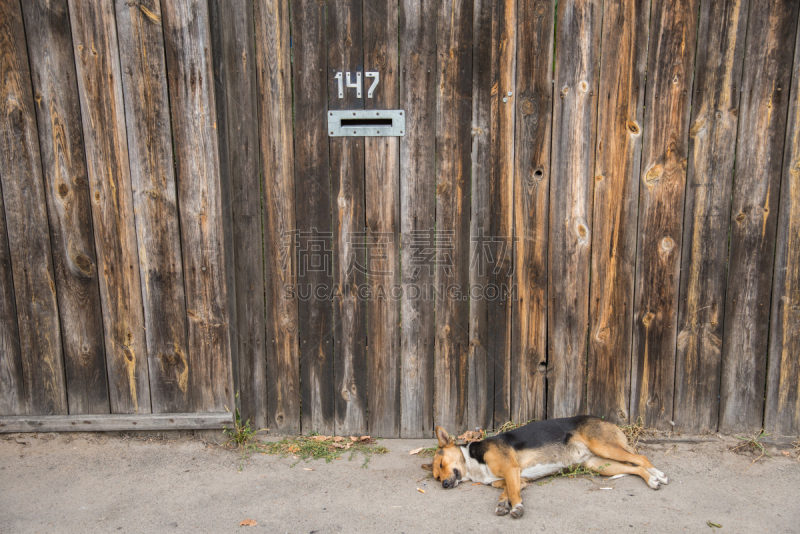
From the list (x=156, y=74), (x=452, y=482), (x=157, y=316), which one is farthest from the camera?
(x=157, y=316)

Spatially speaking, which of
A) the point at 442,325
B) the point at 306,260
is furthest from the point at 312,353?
the point at 442,325

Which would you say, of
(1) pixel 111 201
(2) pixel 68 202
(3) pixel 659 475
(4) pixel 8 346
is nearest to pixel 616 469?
(3) pixel 659 475

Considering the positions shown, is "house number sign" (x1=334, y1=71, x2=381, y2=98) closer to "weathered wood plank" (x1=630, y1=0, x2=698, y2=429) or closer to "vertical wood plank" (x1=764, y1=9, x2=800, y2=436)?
"weathered wood plank" (x1=630, y1=0, x2=698, y2=429)

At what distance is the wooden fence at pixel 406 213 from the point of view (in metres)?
3.01

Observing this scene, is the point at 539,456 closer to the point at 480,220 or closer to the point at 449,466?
the point at 449,466

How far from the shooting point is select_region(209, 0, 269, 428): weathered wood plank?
3.03 metres

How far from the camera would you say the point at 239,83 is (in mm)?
3078

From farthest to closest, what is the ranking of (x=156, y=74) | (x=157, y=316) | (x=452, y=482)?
(x=157, y=316) < (x=156, y=74) < (x=452, y=482)

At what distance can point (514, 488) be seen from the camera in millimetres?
2645

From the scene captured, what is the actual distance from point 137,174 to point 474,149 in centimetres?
220

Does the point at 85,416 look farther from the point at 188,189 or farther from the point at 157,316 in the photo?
the point at 188,189

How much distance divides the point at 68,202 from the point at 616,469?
384 cm

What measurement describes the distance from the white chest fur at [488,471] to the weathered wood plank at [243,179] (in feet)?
4.80

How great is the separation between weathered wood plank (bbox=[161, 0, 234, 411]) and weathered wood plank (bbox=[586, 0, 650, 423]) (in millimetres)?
2492
